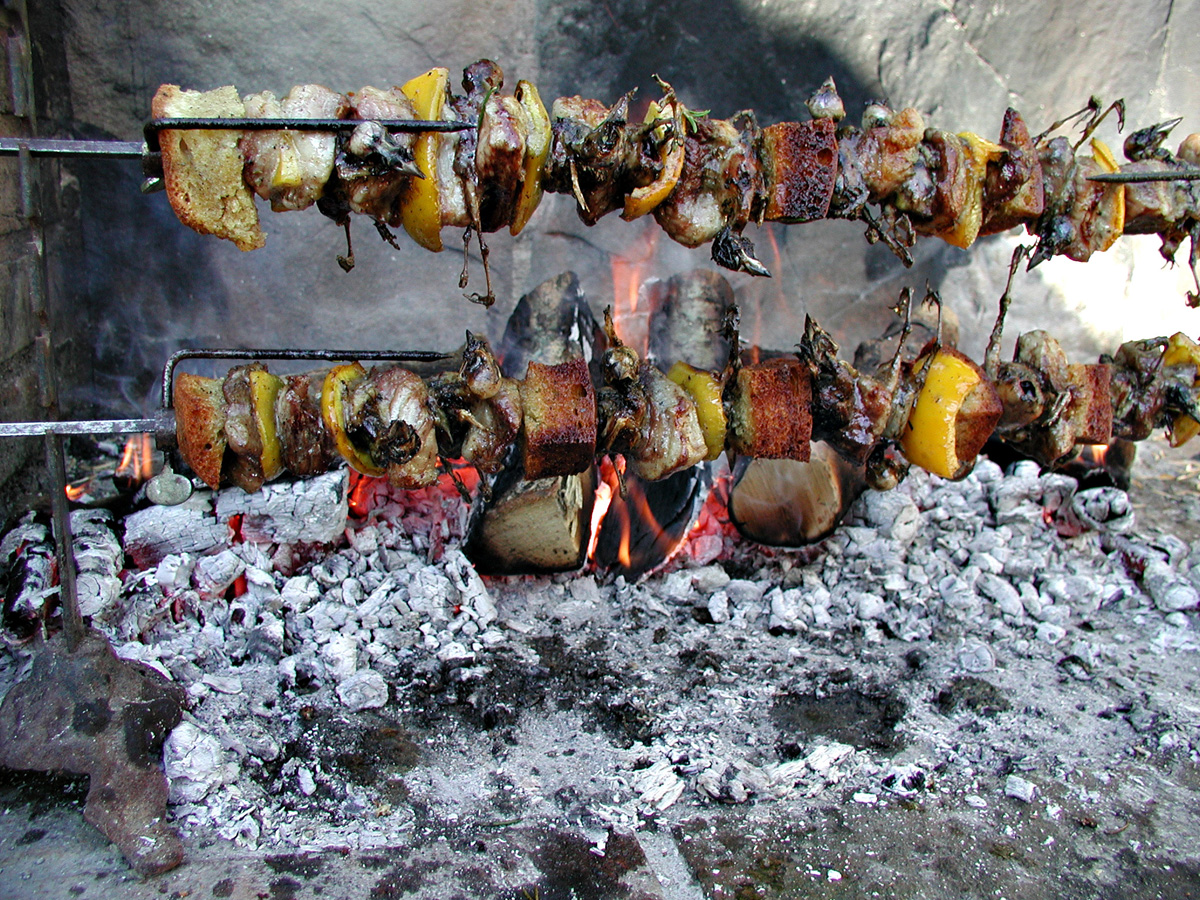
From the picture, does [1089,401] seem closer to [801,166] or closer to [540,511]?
[801,166]

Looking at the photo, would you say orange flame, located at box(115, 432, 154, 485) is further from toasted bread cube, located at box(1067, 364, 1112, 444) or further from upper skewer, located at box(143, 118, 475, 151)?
toasted bread cube, located at box(1067, 364, 1112, 444)

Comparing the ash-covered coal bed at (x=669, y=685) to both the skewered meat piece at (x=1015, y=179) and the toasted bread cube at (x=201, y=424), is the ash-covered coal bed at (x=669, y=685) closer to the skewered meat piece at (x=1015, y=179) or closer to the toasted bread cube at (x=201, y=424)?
the toasted bread cube at (x=201, y=424)

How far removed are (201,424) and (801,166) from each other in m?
1.89

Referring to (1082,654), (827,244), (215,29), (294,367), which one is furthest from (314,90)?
(1082,654)

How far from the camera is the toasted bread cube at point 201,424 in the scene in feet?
7.47

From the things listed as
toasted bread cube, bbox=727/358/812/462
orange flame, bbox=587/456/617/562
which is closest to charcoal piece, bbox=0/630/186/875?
orange flame, bbox=587/456/617/562

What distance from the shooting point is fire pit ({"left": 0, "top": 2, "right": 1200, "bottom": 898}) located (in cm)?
227

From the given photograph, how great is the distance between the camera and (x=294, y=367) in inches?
168

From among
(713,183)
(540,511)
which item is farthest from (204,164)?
(540,511)

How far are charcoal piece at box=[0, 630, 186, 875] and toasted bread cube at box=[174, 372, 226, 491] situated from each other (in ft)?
2.09

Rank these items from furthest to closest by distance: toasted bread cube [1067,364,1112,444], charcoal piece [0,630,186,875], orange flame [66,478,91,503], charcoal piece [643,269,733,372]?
charcoal piece [643,269,733,372]
orange flame [66,478,91,503]
toasted bread cube [1067,364,1112,444]
charcoal piece [0,630,186,875]

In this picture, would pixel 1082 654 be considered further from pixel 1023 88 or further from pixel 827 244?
pixel 1023 88

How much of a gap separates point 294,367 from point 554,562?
5.98ft

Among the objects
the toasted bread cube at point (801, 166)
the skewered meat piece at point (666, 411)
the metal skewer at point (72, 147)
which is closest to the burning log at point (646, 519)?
the skewered meat piece at point (666, 411)
